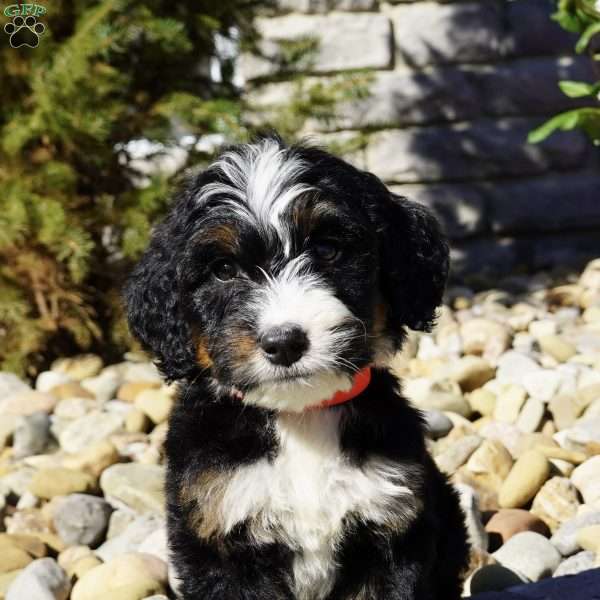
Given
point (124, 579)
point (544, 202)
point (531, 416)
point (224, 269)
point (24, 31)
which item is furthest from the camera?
point (544, 202)

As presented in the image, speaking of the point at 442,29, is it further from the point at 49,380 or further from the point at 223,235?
the point at 223,235

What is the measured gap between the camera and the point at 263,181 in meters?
3.54

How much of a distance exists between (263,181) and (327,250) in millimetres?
354

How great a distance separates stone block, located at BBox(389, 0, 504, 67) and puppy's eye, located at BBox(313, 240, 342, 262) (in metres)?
6.06

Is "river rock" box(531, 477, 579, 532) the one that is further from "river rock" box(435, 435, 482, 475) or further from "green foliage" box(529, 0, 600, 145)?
"green foliage" box(529, 0, 600, 145)

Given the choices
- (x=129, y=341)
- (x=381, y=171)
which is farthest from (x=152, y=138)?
(x=381, y=171)

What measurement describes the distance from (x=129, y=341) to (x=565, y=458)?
374 centimetres

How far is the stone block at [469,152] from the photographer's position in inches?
365

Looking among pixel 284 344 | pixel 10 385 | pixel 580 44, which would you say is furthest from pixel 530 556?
pixel 10 385

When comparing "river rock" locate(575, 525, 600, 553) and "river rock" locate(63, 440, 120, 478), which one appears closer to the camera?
"river rock" locate(575, 525, 600, 553)

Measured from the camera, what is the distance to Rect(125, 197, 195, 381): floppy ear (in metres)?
3.70

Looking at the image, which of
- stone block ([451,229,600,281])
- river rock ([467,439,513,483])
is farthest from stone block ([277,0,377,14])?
river rock ([467,439,513,483])

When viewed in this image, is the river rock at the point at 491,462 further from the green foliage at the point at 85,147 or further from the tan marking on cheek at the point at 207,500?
the green foliage at the point at 85,147

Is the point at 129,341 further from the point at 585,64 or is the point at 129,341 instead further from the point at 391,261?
the point at 585,64
